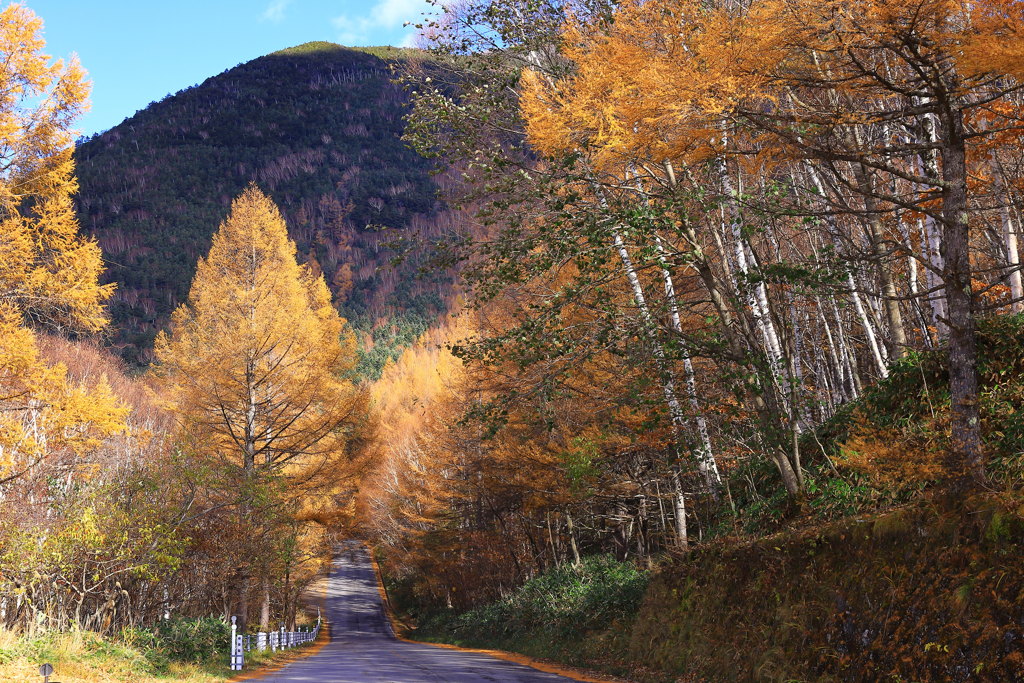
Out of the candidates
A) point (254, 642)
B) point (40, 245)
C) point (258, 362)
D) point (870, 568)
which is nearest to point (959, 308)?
point (870, 568)

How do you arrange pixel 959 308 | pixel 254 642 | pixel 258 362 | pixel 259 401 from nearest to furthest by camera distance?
pixel 959 308, pixel 254 642, pixel 259 401, pixel 258 362

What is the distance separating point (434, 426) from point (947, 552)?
19612mm

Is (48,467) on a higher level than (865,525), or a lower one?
higher

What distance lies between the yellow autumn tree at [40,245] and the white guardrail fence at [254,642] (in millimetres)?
4209

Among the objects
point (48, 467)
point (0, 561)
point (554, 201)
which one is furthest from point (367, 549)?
point (554, 201)

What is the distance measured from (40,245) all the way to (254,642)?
10630mm

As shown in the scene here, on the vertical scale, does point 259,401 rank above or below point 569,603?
above

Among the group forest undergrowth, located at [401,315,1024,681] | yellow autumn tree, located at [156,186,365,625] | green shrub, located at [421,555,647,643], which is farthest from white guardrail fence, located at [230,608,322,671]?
forest undergrowth, located at [401,315,1024,681]

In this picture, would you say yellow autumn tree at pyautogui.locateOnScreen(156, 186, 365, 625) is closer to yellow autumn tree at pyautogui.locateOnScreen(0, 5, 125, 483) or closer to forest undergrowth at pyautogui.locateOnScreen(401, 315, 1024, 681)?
yellow autumn tree at pyautogui.locateOnScreen(0, 5, 125, 483)

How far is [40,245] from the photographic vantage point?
1336 centimetres

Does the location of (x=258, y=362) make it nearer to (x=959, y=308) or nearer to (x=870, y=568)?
(x=870, y=568)

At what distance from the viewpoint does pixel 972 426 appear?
22.3 ft

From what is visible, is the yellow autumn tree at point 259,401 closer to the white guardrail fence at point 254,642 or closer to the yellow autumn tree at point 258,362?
the yellow autumn tree at point 258,362

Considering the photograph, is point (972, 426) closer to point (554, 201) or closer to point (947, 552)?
point (947, 552)
